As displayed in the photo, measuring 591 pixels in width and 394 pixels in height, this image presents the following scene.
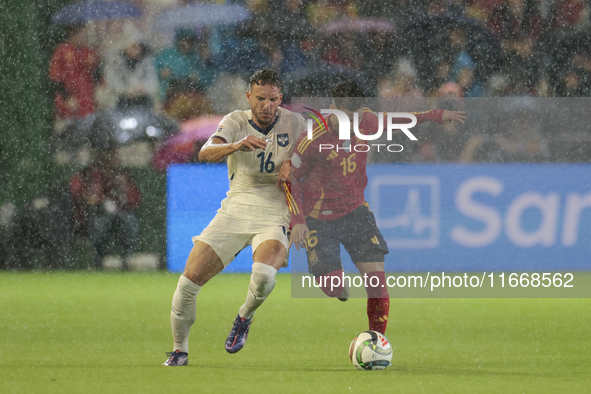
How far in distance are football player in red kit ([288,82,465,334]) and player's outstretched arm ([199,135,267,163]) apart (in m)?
0.49

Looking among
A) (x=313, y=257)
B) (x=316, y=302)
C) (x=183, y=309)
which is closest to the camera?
(x=183, y=309)

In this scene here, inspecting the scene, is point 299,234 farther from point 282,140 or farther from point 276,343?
point 276,343

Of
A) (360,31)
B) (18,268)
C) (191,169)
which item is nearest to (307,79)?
(360,31)

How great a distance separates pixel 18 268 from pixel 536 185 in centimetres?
521

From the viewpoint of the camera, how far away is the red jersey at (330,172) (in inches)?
229

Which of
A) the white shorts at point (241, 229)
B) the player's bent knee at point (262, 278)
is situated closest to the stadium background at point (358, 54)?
the white shorts at point (241, 229)

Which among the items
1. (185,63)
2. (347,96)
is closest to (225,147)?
(347,96)

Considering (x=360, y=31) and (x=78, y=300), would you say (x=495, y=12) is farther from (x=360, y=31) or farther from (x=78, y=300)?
(x=78, y=300)

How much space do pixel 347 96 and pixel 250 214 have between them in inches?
33.6

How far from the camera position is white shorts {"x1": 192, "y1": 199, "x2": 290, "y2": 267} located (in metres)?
5.59

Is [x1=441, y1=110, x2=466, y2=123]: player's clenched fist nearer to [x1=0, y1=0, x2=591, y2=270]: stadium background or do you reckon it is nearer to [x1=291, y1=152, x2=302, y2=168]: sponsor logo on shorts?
[x1=291, y1=152, x2=302, y2=168]: sponsor logo on shorts

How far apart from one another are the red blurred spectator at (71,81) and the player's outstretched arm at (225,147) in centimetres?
572

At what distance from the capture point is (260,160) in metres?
5.73


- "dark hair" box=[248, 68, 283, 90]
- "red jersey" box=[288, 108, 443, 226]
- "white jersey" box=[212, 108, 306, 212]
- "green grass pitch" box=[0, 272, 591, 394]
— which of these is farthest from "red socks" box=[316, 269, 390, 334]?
"dark hair" box=[248, 68, 283, 90]
